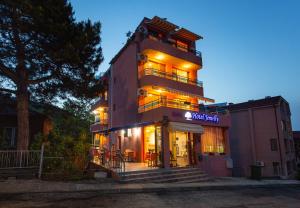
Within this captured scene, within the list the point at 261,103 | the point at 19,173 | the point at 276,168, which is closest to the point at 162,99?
the point at 19,173

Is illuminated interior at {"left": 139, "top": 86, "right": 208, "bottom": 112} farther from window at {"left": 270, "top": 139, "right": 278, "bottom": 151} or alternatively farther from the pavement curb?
window at {"left": 270, "top": 139, "right": 278, "bottom": 151}

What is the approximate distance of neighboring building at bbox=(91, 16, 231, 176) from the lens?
1805cm

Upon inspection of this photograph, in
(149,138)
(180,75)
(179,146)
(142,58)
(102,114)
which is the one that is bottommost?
(179,146)

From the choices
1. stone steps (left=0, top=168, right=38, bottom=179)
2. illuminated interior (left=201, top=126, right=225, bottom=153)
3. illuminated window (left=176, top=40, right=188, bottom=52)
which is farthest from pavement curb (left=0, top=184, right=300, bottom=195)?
illuminated window (left=176, top=40, right=188, bottom=52)

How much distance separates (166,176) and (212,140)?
7730 millimetres

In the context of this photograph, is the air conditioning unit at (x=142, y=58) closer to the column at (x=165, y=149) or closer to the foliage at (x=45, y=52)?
the foliage at (x=45, y=52)

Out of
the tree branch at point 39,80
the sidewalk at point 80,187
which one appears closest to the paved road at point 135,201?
the sidewalk at point 80,187

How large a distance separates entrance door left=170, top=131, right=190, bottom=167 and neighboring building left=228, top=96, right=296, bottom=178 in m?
8.36

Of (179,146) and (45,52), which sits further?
(179,146)

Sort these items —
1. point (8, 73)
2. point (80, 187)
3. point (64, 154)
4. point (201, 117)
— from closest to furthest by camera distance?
point (80, 187), point (64, 154), point (8, 73), point (201, 117)

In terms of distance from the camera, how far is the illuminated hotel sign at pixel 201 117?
18.4 metres

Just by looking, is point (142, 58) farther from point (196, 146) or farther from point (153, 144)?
point (196, 146)

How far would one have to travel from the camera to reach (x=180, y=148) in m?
20.5

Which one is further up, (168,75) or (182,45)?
(182,45)
